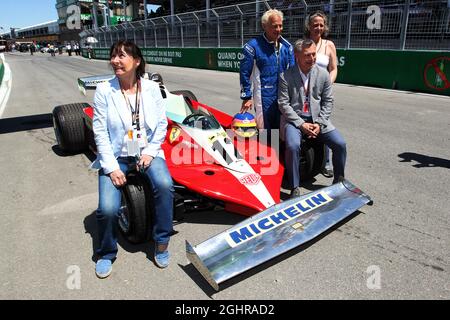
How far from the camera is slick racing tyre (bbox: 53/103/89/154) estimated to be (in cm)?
528

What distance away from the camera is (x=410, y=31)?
35.6 ft

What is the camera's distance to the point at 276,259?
110 inches

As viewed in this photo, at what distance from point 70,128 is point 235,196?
3.35m

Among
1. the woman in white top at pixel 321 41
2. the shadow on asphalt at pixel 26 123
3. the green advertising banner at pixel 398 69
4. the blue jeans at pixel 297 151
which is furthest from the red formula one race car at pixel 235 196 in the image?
the green advertising banner at pixel 398 69

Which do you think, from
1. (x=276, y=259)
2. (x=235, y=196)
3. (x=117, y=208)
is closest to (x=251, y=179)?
(x=235, y=196)

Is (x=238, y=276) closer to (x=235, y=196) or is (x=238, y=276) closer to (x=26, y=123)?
(x=235, y=196)

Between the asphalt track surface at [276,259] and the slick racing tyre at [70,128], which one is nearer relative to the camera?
the asphalt track surface at [276,259]

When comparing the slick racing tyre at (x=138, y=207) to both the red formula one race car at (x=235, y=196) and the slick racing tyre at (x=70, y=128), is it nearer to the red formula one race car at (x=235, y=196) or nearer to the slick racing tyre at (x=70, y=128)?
the red formula one race car at (x=235, y=196)

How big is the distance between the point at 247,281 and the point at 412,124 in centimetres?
568

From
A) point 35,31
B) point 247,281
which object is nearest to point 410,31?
point 247,281

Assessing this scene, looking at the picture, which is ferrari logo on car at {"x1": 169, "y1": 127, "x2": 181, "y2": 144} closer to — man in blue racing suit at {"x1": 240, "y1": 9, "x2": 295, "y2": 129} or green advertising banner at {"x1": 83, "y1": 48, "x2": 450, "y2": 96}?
man in blue racing suit at {"x1": 240, "y1": 9, "x2": 295, "y2": 129}

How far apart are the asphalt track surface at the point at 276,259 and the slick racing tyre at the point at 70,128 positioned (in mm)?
198

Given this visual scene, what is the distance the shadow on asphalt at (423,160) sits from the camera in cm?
463
